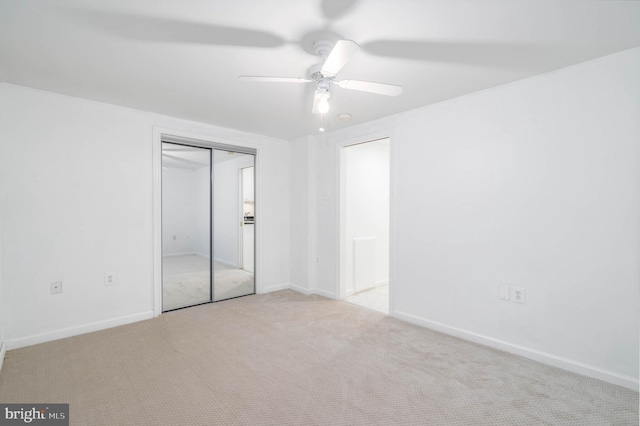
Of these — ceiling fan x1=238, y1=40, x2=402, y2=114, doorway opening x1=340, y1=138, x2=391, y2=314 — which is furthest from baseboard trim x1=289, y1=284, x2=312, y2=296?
ceiling fan x1=238, y1=40, x2=402, y2=114

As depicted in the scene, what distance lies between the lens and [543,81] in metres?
2.40

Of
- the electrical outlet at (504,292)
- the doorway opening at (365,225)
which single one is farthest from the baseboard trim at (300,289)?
the electrical outlet at (504,292)

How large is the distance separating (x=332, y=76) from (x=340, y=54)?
1.77 feet

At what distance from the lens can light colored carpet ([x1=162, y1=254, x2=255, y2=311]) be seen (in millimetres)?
3679

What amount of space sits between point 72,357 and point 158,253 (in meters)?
1.22

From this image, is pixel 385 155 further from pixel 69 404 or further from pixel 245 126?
pixel 69 404

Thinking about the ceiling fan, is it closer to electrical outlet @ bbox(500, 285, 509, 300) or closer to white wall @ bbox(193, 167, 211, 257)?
electrical outlet @ bbox(500, 285, 509, 300)

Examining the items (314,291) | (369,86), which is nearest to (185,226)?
(314,291)

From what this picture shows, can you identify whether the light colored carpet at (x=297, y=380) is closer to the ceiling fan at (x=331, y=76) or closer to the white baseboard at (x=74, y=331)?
the white baseboard at (x=74, y=331)

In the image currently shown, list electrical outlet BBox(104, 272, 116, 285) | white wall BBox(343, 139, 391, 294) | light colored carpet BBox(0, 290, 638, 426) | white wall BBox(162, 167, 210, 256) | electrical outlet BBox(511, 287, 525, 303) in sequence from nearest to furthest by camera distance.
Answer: light colored carpet BBox(0, 290, 638, 426) → electrical outlet BBox(511, 287, 525, 303) → electrical outlet BBox(104, 272, 116, 285) → white wall BBox(162, 167, 210, 256) → white wall BBox(343, 139, 391, 294)

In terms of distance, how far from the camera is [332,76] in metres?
2.07

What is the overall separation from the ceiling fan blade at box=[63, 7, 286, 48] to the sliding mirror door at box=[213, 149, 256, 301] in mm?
2183

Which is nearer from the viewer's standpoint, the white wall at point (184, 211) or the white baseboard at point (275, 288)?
the white wall at point (184, 211)

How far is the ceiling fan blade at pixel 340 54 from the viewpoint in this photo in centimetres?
147
